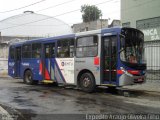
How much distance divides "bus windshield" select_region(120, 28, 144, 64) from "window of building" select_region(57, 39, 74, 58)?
3302 millimetres

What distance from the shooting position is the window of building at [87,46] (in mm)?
14805

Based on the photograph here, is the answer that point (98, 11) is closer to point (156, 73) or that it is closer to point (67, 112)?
point (156, 73)

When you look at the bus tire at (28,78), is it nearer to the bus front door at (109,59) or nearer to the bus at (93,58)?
the bus at (93,58)

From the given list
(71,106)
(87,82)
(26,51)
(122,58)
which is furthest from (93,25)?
(71,106)

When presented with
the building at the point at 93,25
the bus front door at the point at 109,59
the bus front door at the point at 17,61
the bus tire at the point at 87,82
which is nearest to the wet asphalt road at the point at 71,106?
the bus front door at the point at 109,59

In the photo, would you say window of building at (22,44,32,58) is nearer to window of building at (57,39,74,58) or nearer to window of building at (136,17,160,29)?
window of building at (57,39,74,58)

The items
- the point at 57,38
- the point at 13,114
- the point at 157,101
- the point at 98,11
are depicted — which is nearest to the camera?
the point at 13,114

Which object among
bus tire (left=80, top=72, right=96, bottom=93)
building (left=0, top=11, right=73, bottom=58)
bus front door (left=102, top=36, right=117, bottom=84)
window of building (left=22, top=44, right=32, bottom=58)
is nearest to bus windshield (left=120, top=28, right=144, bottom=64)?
bus front door (left=102, top=36, right=117, bottom=84)

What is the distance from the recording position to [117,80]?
1374cm

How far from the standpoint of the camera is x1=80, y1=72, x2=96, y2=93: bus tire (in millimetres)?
14891

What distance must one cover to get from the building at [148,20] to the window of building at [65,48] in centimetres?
558

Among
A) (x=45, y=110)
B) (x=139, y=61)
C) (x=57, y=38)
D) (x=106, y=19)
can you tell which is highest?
(x=106, y=19)

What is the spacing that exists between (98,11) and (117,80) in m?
52.6

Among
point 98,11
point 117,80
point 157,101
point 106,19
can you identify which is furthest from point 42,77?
point 98,11
